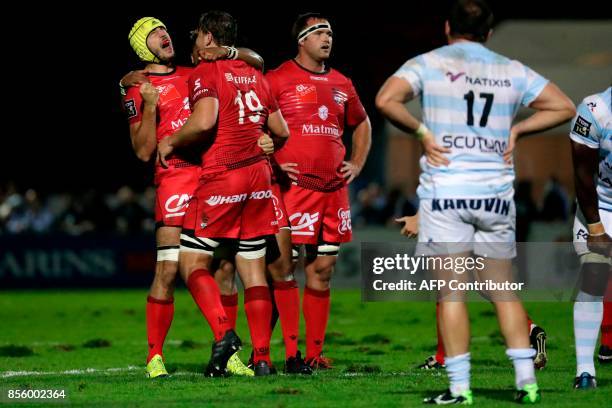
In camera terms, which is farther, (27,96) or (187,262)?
(27,96)

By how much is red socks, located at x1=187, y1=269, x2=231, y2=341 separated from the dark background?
2057cm

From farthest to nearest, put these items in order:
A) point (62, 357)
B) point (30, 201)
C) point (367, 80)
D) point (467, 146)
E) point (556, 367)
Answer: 1. point (367, 80)
2. point (30, 201)
3. point (62, 357)
4. point (556, 367)
5. point (467, 146)

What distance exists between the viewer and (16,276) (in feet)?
71.9

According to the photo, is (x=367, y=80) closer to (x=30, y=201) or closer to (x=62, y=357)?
(x=30, y=201)

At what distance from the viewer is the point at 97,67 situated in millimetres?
31469

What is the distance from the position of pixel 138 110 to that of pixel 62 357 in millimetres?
3275

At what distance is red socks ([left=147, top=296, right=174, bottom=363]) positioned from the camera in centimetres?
918

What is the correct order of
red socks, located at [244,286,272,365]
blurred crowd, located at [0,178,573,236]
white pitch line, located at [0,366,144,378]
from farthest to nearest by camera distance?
blurred crowd, located at [0,178,573,236]
white pitch line, located at [0,366,144,378]
red socks, located at [244,286,272,365]

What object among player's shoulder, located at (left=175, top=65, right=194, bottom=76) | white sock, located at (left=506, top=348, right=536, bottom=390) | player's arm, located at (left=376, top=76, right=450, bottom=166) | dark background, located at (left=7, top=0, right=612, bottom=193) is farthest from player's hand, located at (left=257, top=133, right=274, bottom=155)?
dark background, located at (left=7, top=0, right=612, bottom=193)

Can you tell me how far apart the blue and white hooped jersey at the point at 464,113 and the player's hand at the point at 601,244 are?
1.35 metres

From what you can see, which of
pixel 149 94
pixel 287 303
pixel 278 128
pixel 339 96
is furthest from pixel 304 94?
pixel 287 303

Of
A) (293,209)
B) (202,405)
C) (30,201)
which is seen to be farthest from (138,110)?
(30,201)

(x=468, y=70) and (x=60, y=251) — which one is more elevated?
(x=468, y=70)

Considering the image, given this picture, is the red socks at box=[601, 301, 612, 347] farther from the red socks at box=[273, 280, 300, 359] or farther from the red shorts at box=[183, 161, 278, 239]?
the red shorts at box=[183, 161, 278, 239]
